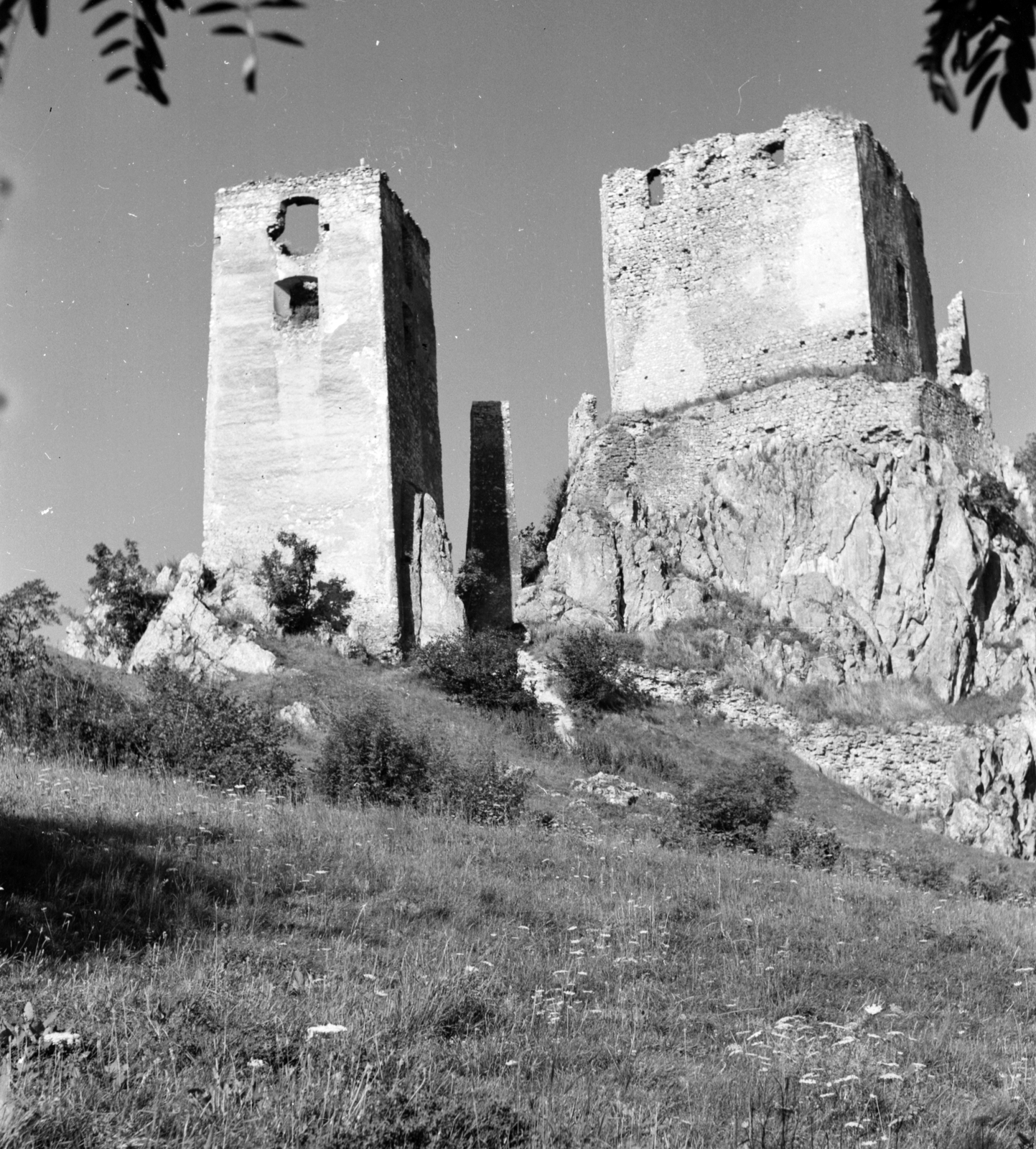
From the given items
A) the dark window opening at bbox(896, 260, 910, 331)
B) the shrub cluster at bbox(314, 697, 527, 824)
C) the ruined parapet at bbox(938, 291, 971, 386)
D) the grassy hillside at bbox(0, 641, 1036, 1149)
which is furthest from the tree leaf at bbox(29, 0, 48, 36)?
the ruined parapet at bbox(938, 291, 971, 386)

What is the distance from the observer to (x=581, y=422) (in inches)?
1262

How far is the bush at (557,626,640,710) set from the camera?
2348 cm

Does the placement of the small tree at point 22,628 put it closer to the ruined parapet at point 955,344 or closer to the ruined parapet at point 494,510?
the ruined parapet at point 494,510

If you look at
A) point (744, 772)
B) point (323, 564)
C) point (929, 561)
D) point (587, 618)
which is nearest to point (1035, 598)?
point (929, 561)

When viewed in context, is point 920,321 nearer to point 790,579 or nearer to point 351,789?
point 790,579

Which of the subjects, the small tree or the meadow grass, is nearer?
the meadow grass

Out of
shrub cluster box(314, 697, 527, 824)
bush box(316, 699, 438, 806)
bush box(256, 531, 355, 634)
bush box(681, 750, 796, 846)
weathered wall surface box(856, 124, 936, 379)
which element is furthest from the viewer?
weathered wall surface box(856, 124, 936, 379)

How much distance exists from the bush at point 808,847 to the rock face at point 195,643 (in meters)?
9.78

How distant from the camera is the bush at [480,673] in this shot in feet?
74.5

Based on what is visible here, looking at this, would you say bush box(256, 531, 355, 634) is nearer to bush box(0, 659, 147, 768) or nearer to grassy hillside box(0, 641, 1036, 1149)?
bush box(0, 659, 147, 768)

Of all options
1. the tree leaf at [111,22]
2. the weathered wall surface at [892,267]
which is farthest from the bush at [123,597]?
the tree leaf at [111,22]

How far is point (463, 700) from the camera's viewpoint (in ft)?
74.6

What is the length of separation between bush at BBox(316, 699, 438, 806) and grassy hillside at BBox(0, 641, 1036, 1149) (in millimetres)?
1890

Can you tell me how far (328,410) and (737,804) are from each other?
1259cm
